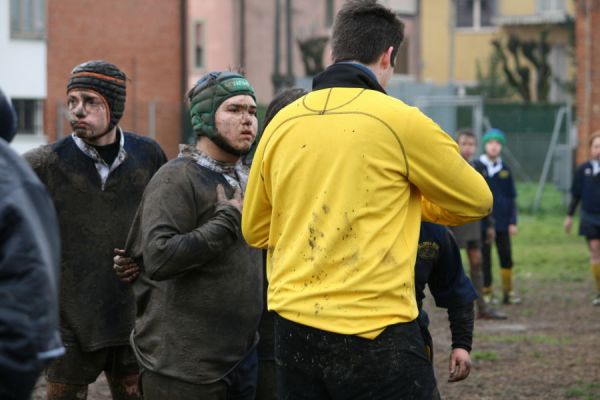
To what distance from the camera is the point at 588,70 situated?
2814 centimetres

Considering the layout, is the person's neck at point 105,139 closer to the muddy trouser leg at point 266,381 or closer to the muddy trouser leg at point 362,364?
the muddy trouser leg at point 266,381

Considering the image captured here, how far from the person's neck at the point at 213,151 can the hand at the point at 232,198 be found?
14 centimetres

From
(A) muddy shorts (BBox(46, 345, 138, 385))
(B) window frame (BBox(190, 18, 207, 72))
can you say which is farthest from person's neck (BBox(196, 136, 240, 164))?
(B) window frame (BBox(190, 18, 207, 72))

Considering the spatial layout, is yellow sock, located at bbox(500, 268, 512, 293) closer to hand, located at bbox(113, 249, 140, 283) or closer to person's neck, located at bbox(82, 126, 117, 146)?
person's neck, located at bbox(82, 126, 117, 146)

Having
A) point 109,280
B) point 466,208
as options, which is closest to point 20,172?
point 466,208

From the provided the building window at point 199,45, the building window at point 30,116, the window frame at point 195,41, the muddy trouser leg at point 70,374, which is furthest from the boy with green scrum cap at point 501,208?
the building window at point 199,45

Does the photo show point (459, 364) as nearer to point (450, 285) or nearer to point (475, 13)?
point (450, 285)

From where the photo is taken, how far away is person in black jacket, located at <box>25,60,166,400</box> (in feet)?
19.5

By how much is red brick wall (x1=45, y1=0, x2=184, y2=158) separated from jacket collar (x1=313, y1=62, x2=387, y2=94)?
33680 mm

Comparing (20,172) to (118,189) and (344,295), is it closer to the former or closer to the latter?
(344,295)

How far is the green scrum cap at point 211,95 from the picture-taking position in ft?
17.5

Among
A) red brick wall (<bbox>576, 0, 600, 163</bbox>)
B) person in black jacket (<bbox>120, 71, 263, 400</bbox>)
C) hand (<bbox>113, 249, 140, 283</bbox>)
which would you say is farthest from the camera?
red brick wall (<bbox>576, 0, 600, 163</bbox>)

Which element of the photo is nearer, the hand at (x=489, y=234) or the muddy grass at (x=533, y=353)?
the muddy grass at (x=533, y=353)

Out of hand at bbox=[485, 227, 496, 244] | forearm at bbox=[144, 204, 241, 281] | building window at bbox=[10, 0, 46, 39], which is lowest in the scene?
hand at bbox=[485, 227, 496, 244]
